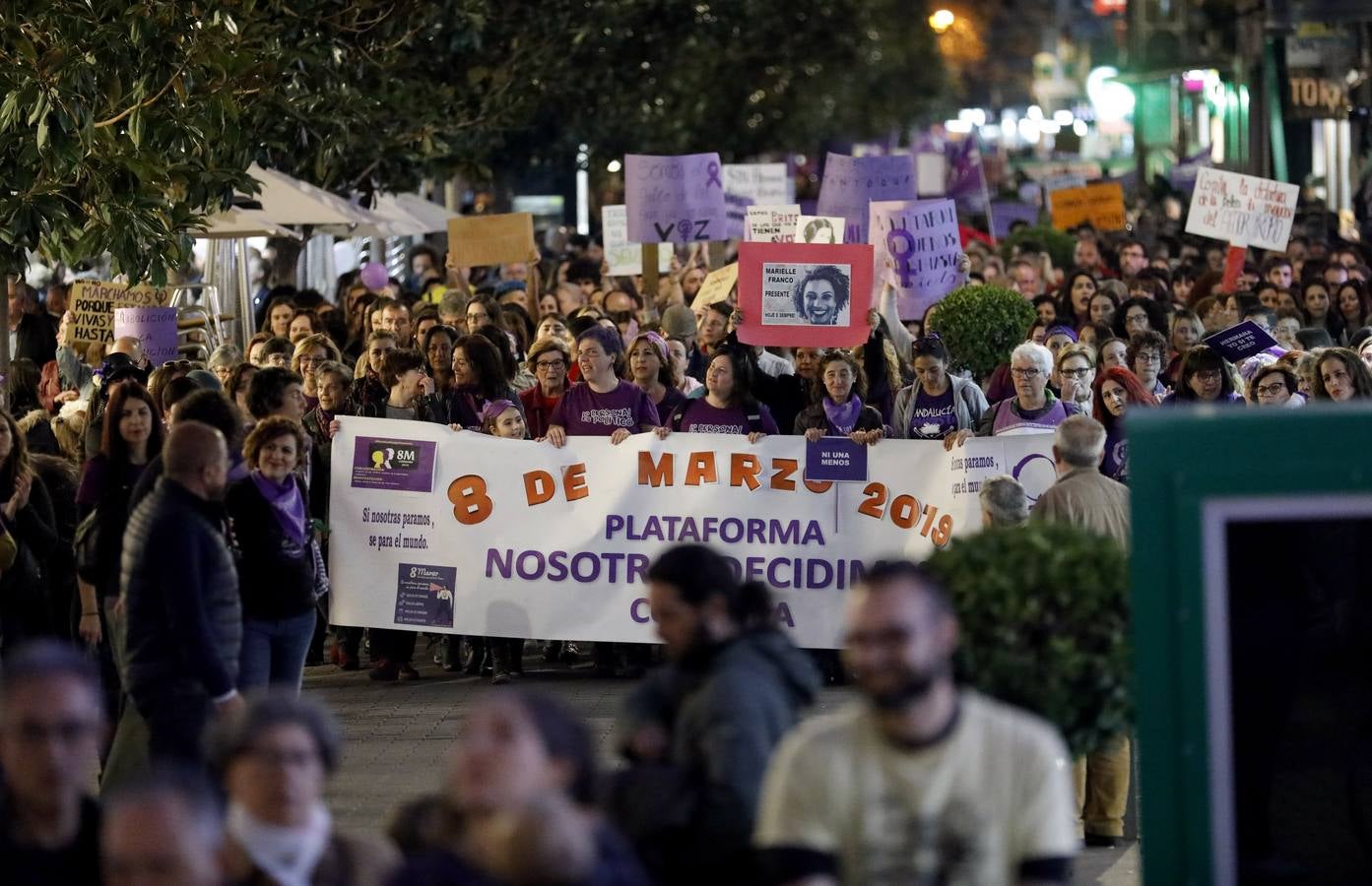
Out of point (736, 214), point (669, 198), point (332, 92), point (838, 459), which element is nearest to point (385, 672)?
point (838, 459)

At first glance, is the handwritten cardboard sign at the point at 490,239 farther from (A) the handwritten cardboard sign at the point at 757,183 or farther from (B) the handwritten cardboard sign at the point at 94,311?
(A) the handwritten cardboard sign at the point at 757,183

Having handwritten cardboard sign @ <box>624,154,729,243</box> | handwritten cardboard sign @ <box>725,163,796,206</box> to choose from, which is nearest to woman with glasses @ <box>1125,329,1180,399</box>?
handwritten cardboard sign @ <box>624,154,729,243</box>

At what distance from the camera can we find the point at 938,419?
38.7ft

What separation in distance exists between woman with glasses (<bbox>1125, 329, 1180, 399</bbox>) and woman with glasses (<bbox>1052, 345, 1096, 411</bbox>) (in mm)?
480

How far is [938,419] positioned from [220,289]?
419 inches

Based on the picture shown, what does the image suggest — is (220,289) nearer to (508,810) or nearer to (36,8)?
(36,8)

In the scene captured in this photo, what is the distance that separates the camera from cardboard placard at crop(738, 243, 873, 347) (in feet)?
41.5

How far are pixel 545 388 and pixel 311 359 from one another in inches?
55.3

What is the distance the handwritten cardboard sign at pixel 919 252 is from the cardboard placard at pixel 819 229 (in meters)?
0.40

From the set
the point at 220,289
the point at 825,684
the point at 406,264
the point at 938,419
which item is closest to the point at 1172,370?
the point at 938,419

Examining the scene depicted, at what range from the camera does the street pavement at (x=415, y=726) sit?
8.73 meters

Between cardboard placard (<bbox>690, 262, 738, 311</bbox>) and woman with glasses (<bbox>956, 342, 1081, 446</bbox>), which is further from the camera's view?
cardboard placard (<bbox>690, 262, 738, 311</bbox>)

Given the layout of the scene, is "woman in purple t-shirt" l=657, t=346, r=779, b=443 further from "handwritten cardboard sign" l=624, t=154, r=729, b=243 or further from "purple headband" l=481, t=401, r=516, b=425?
"handwritten cardboard sign" l=624, t=154, r=729, b=243

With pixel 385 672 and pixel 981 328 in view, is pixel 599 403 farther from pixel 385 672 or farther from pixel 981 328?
pixel 981 328
